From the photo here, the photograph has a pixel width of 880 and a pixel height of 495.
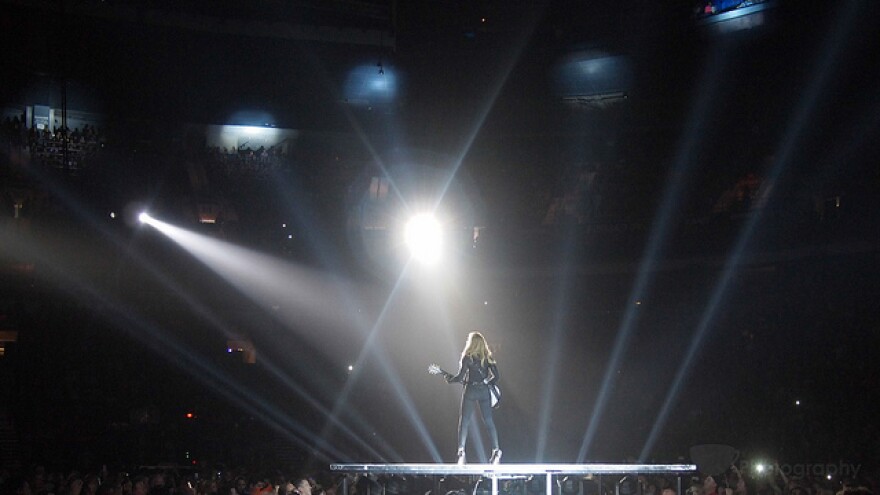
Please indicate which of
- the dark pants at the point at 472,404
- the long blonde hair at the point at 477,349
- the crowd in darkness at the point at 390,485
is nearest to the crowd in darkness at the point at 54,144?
the crowd in darkness at the point at 390,485

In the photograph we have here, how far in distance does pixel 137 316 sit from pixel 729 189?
14836 mm

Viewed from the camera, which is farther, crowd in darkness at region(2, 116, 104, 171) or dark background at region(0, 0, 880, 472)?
crowd in darkness at region(2, 116, 104, 171)

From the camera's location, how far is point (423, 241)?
22422 millimetres

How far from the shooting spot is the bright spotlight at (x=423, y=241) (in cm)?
2238

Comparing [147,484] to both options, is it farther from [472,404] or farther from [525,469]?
[525,469]

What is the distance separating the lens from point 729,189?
20797 millimetres

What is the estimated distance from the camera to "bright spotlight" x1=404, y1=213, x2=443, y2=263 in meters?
22.4

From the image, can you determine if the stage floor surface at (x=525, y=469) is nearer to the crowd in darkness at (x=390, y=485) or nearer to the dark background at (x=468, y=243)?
the crowd in darkness at (x=390, y=485)

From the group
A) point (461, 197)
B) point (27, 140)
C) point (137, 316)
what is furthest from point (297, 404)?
point (27, 140)

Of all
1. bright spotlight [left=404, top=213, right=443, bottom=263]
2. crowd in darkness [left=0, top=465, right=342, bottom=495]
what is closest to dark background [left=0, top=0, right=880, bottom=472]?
bright spotlight [left=404, top=213, right=443, bottom=263]

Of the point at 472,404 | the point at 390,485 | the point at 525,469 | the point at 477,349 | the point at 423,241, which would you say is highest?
the point at 423,241

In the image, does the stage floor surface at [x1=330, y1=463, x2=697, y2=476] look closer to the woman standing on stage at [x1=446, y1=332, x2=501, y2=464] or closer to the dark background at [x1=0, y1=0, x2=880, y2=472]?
the woman standing on stage at [x1=446, y1=332, x2=501, y2=464]

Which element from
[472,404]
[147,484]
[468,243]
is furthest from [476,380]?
[468,243]

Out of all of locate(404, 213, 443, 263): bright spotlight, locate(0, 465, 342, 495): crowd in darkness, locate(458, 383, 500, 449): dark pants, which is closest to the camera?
locate(458, 383, 500, 449): dark pants
